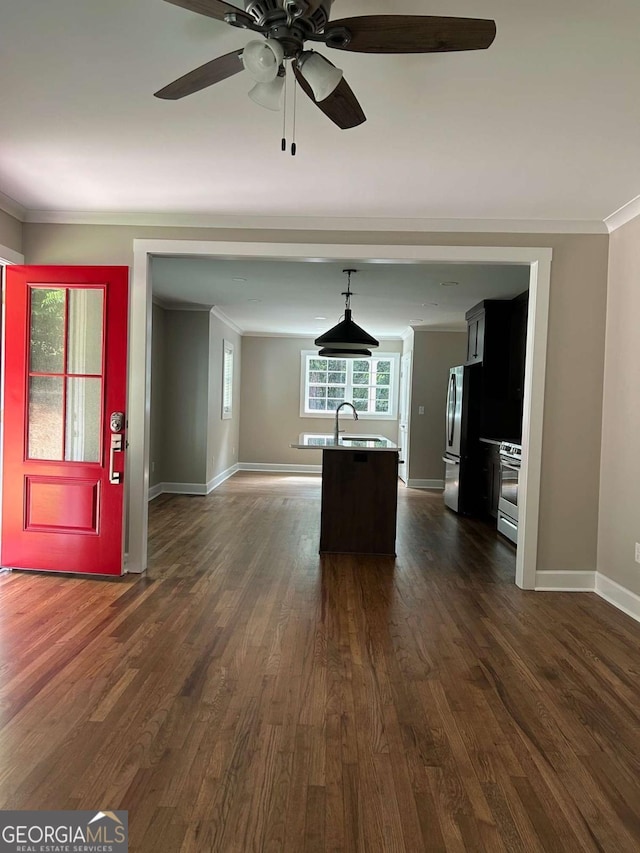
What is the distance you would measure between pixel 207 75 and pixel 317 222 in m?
2.24

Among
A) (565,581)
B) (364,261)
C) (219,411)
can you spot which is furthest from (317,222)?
(219,411)

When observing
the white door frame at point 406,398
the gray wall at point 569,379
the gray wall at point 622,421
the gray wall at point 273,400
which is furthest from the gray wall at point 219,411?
the gray wall at point 622,421

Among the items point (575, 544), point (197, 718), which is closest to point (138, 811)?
point (197, 718)

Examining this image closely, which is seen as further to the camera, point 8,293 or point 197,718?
point 8,293

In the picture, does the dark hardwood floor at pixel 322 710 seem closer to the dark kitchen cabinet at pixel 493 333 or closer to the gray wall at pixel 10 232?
the gray wall at pixel 10 232

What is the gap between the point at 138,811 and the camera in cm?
173

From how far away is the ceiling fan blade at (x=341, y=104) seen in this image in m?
1.91

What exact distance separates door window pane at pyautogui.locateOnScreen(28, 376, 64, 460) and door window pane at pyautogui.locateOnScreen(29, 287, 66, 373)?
96 mm

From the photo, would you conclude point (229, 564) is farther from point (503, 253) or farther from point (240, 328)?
point (240, 328)

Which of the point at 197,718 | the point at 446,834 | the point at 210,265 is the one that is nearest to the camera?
the point at 446,834

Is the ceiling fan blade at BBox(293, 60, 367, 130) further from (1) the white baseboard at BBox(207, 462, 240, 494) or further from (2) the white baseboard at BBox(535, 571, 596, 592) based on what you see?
(1) the white baseboard at BBox(207, 462, 240, 494)

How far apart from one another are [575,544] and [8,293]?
4.27m

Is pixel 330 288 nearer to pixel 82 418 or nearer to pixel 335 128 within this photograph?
pixel 82 418

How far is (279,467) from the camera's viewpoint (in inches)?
412
